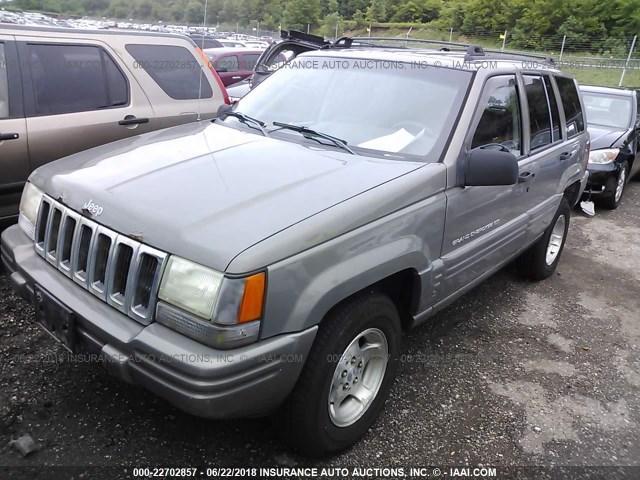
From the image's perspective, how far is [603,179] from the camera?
7.16 meters

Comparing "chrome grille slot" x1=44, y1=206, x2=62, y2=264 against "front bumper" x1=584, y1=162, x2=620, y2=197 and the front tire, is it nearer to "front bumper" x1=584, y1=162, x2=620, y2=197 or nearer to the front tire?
the front tire

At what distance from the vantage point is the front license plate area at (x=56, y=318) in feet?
7.35

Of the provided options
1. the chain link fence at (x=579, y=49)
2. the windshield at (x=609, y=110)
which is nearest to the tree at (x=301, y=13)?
the chain link fence at (x=579, y=49)

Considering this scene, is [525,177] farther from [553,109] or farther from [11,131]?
[11,131]

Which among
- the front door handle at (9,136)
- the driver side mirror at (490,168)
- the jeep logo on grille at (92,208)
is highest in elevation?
the driver side mirror at (490,168)

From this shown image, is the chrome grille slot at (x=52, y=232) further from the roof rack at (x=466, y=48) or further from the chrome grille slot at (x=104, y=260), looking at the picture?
the roof rack at (x=466, y=48)

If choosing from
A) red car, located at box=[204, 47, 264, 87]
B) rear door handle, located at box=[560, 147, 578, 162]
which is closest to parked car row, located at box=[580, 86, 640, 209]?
rear door handle, located at box=[560, 147, 578, 162]

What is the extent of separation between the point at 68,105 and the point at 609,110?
7.89m

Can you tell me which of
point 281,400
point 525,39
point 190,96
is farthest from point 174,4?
point 525,39

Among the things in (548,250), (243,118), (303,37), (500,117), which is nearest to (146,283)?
(243,118)

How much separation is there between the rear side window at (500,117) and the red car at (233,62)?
30.0ft

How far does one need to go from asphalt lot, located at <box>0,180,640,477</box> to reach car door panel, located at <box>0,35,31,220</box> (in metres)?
0.83

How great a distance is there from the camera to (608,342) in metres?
3.91

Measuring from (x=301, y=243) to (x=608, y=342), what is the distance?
9.85ft
